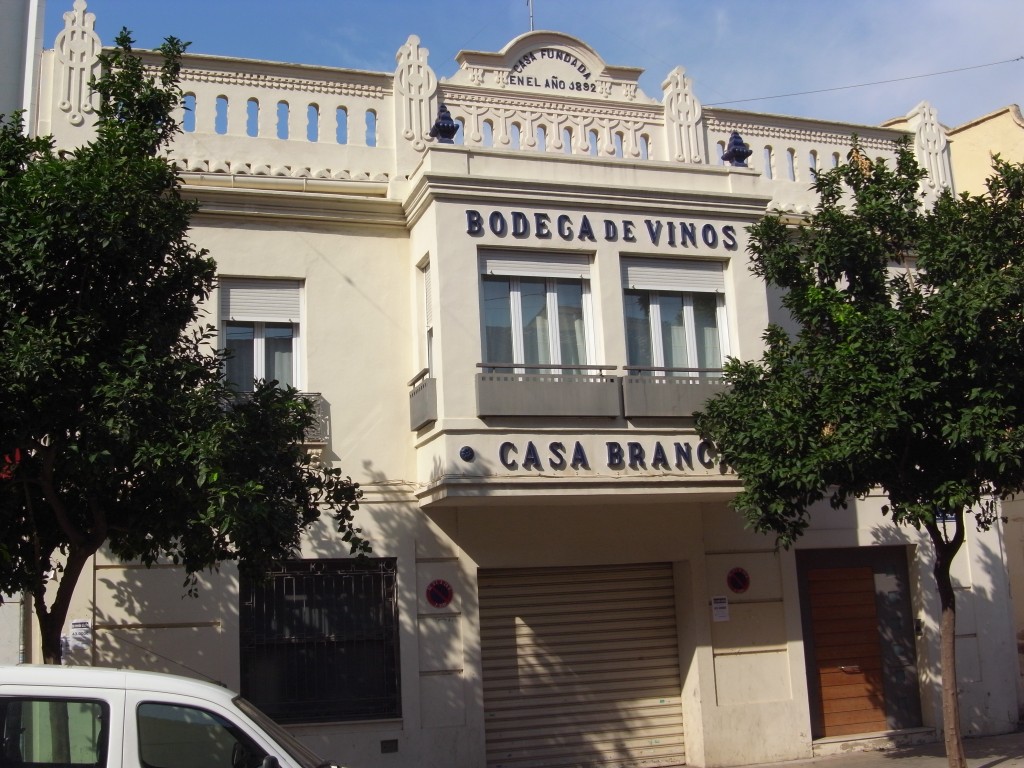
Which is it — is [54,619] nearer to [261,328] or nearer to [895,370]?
[261,328]

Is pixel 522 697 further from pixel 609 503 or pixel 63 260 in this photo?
pixel 63 260

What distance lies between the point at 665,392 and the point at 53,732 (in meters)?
8.07

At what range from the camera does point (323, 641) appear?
1224 centimetres

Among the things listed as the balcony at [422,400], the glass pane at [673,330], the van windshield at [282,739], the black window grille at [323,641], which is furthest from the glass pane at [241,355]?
the van windshield at [282,739]

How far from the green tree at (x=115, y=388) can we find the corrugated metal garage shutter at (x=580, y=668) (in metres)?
4.83

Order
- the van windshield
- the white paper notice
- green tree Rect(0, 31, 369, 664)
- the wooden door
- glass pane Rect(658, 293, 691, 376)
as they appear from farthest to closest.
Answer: the wooden door → the white paper notice → glass pane Rect(658, 293, 691, 376) → green tree Rect(0, 31, 369, 664) → the van windshield

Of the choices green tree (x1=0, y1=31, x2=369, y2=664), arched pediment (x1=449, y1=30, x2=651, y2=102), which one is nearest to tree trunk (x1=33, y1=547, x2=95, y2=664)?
green tree (x1=0, y1=31, x2=369, y2=664)

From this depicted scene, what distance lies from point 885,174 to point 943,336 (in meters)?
2.09

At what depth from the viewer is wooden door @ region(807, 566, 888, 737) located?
1416cm

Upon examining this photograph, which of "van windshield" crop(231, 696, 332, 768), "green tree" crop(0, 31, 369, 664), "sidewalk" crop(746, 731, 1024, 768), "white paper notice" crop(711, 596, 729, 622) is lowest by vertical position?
"sidewalk" crop(746, 731, 1024, 768)

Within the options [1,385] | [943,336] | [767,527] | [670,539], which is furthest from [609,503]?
[1,385]

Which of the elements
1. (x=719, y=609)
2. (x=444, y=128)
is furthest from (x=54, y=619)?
(x=719, y=609)

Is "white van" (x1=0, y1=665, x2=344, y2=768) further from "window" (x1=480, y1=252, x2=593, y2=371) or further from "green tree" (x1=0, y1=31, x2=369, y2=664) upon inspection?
"window" (x1=480, y1=252, x2=593, y2=371)

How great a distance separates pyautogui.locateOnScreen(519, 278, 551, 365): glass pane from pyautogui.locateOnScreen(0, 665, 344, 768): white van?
23.2ft
